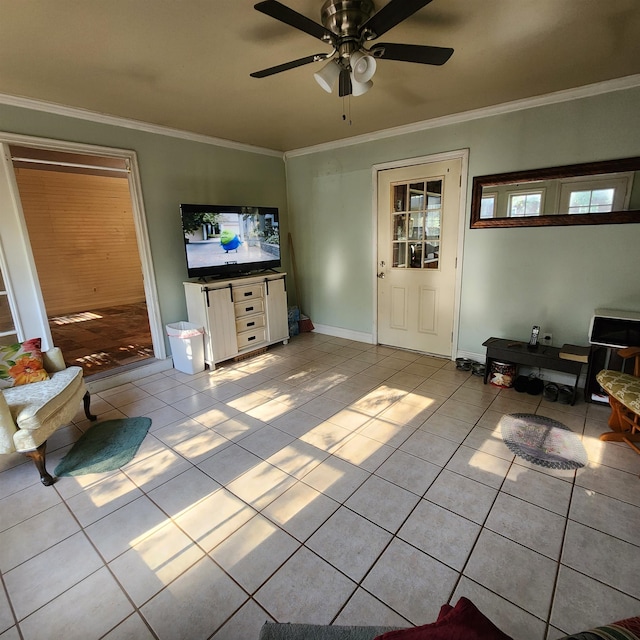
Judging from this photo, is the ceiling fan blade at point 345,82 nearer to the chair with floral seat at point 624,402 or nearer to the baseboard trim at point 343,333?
the chair with floral seat at point 624,402

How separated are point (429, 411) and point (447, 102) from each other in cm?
263

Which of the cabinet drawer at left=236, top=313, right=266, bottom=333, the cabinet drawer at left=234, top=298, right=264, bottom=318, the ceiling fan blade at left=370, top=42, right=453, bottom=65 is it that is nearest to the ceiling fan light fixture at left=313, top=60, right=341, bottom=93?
the ceiling fan blade at left=370, top=42, right=453, bottom=65

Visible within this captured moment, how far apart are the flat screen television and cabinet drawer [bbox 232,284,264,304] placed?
0.26 metres

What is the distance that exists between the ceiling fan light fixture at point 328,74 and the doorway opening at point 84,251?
4.04m

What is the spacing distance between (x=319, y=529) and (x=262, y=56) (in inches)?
108

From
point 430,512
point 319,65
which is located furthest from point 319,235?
point 430,512

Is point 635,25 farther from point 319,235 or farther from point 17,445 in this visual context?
point 17,445

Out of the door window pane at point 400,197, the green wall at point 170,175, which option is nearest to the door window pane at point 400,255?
the door window pane at point 400,197

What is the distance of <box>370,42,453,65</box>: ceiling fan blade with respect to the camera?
1703 mm

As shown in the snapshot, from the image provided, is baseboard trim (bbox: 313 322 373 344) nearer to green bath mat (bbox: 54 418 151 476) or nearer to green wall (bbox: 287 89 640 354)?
green wall (bbox: 287 89 640 354)

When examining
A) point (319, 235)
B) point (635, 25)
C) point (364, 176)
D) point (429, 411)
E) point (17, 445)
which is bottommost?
point (429, 411)

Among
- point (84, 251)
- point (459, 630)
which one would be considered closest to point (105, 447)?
point (459, 630)

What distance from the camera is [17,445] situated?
2051 mm

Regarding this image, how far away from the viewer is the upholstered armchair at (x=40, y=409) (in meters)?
2.04
